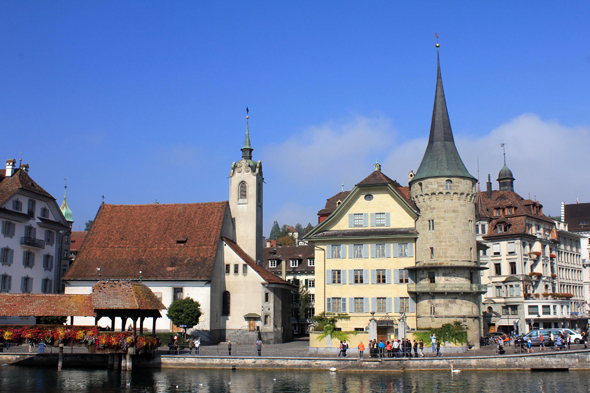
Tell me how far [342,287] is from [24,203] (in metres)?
33.7

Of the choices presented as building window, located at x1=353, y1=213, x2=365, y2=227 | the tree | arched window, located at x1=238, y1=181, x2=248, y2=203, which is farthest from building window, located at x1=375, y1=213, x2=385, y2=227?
arched window, located at x1=238, y1=181, x2=248, y2=203

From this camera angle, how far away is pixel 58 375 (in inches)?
1569

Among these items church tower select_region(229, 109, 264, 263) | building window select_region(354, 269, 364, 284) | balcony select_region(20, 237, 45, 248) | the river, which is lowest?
the river

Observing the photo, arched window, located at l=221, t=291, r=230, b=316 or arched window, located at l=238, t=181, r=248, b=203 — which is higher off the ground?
arched window, located at l=238, t=181, r=248, b=203

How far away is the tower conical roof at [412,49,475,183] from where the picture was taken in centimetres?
5312

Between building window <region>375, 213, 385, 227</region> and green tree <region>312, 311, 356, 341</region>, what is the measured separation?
8798 mm

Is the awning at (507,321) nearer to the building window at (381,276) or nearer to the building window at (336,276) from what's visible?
the building window at (381,276)

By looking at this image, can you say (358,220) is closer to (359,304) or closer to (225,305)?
(359,304)

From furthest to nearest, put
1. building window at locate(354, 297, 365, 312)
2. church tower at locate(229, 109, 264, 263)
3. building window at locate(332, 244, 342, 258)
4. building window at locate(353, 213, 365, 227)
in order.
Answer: church tower at locate(229, 109, 264, 263) → building window at locate(353, 213, 365, 227) → building window at locate(332, 244, 342, 258) → building window at locate(354, 297, 365, 312)

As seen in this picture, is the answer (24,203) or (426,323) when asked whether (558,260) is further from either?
(24,203)

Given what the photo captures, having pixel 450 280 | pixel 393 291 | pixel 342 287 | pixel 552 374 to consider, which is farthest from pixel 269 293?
pixel 552 374

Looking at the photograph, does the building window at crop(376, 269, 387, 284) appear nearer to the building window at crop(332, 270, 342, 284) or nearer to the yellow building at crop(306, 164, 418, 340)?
the yellow building at crop(306, 164, 418, 340)

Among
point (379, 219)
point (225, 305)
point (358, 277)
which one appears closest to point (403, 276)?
point (358, 277)

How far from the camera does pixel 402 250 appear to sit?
54344mm
